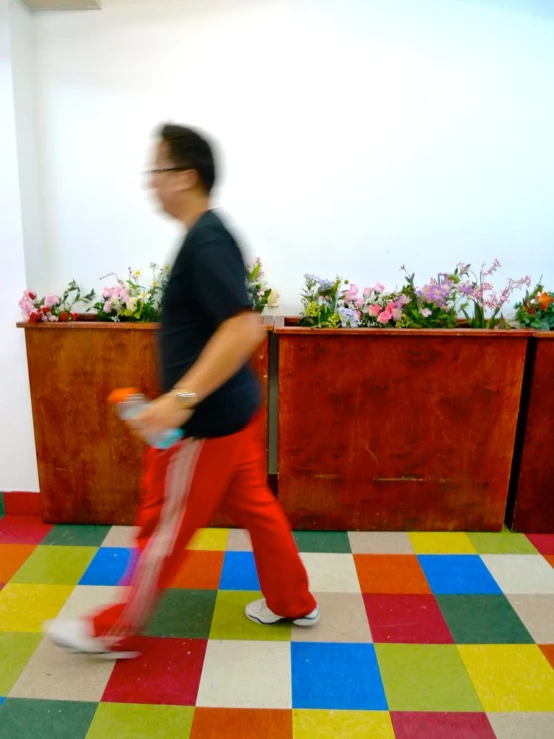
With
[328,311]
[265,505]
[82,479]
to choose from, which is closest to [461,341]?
[328,311]

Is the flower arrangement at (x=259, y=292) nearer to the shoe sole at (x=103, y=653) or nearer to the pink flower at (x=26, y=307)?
the pink flower at (x=26, y=307)

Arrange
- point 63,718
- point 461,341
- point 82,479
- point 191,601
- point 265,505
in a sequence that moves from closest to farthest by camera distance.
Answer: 1. point 63,718
2. point 265,505
3. point 191,601
4. point 461,341
5. point 82,479

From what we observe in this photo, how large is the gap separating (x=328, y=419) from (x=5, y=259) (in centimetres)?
151

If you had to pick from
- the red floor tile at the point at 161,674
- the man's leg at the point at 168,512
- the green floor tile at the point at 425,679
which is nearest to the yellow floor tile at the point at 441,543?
the green floor tile at the point at 425,679

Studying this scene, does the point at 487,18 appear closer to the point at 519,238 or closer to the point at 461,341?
the point at 519,238

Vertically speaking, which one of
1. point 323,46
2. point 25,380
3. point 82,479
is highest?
point 323,46

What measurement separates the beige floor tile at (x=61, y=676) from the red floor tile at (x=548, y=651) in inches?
52.2

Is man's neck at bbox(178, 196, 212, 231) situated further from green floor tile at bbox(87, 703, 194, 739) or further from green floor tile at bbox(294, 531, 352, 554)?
green floor tile at bbox(294, 531, 352, 554)

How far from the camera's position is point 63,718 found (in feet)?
4.88

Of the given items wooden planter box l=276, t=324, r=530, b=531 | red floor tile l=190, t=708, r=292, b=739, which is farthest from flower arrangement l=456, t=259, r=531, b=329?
red floor tile l=190, t=708, r=292, b=739

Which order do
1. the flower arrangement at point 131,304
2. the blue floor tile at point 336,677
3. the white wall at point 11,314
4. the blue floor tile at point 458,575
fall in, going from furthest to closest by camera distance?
the flower arrangement at point 131,304, the white wall at point 11,314, the blue floor tile at point 458,575, the blue floor tile at point 336,677

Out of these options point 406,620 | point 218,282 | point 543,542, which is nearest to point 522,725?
point 406,620

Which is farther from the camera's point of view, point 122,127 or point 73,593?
point 122,127

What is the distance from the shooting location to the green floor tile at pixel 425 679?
154cm
